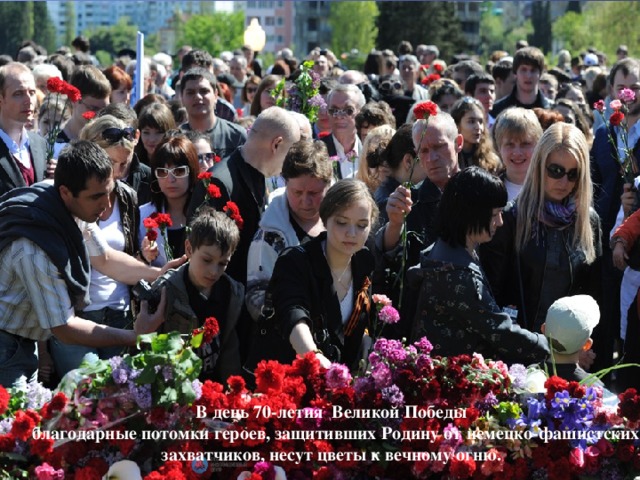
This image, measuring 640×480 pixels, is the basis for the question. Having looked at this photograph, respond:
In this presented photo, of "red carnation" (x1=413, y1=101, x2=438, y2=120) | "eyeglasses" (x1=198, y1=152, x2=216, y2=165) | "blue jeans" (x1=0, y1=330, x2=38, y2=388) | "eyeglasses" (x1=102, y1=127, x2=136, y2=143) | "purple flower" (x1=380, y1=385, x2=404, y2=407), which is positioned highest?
"red carnation" (x1=413, y1=101, x2=438, y2=120)

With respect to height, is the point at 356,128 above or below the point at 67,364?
above

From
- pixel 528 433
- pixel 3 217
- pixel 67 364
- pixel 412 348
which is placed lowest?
pixel 67 364

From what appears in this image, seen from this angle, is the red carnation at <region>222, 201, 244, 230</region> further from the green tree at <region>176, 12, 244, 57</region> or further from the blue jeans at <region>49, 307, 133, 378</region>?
the green tree at <region>176, 12, 244, 57</region>

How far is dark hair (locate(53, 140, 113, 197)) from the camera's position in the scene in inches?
177

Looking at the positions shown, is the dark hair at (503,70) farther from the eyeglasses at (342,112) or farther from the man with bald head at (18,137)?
the man with bald head at (18,137)

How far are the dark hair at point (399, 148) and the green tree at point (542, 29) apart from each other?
82799 mm

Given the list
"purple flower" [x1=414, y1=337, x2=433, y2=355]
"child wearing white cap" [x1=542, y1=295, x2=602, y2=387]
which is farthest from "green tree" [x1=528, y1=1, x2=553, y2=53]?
"purple flower" [x1=414, y1=337, x2=433, y2=355]

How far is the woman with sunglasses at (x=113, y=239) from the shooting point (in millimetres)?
5219

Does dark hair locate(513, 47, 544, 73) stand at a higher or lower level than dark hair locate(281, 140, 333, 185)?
higher

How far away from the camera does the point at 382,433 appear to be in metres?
3.51

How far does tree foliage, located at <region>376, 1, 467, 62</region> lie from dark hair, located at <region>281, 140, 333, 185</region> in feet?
167

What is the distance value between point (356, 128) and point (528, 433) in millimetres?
5224

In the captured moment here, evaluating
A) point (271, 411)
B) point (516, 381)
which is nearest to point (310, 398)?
point (271, 411)

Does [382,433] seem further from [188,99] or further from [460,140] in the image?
[188,99]
